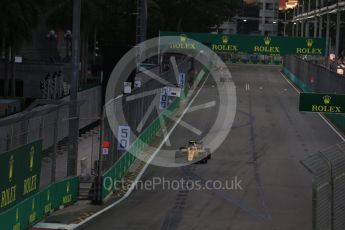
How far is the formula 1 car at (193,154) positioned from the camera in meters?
35.3

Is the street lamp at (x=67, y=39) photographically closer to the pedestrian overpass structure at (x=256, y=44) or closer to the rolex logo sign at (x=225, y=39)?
the pedestrian overpass structure at (x=256, y=44)

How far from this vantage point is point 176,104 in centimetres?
5838

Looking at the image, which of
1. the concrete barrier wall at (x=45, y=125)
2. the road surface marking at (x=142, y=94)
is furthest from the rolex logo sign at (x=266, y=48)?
A: the road surface marking at (x=142, y=94)

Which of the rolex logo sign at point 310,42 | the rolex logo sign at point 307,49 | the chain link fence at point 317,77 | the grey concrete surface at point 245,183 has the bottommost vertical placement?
the grey concrete surface at point 245,183

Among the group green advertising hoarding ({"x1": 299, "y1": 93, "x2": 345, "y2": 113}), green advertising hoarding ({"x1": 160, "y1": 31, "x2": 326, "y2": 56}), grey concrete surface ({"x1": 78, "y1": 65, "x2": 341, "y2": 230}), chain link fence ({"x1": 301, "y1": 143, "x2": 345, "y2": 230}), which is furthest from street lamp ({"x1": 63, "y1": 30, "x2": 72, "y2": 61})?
chain link fence ({"x1": 301, "y1": 143, "x2": 345, "y2": 230})

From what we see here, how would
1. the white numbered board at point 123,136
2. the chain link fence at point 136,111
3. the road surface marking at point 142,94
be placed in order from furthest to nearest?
the road surface marking at point 142,94 → the white numbered board at point 123,136 → the chain link fence at point 136,111

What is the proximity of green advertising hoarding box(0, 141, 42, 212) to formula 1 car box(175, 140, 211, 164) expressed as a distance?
16.1 meters

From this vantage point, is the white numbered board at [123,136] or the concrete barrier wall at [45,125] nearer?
the concrete barrier wall at [45,125]

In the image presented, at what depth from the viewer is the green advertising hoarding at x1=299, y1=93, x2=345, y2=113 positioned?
38.8 meters

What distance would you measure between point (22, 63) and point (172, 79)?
1246cm

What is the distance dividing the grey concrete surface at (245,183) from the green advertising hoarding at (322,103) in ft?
8.15

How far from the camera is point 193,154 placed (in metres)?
35.7

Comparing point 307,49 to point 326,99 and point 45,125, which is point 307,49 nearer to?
point 326,99

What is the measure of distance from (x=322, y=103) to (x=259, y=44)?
36.4 meters
